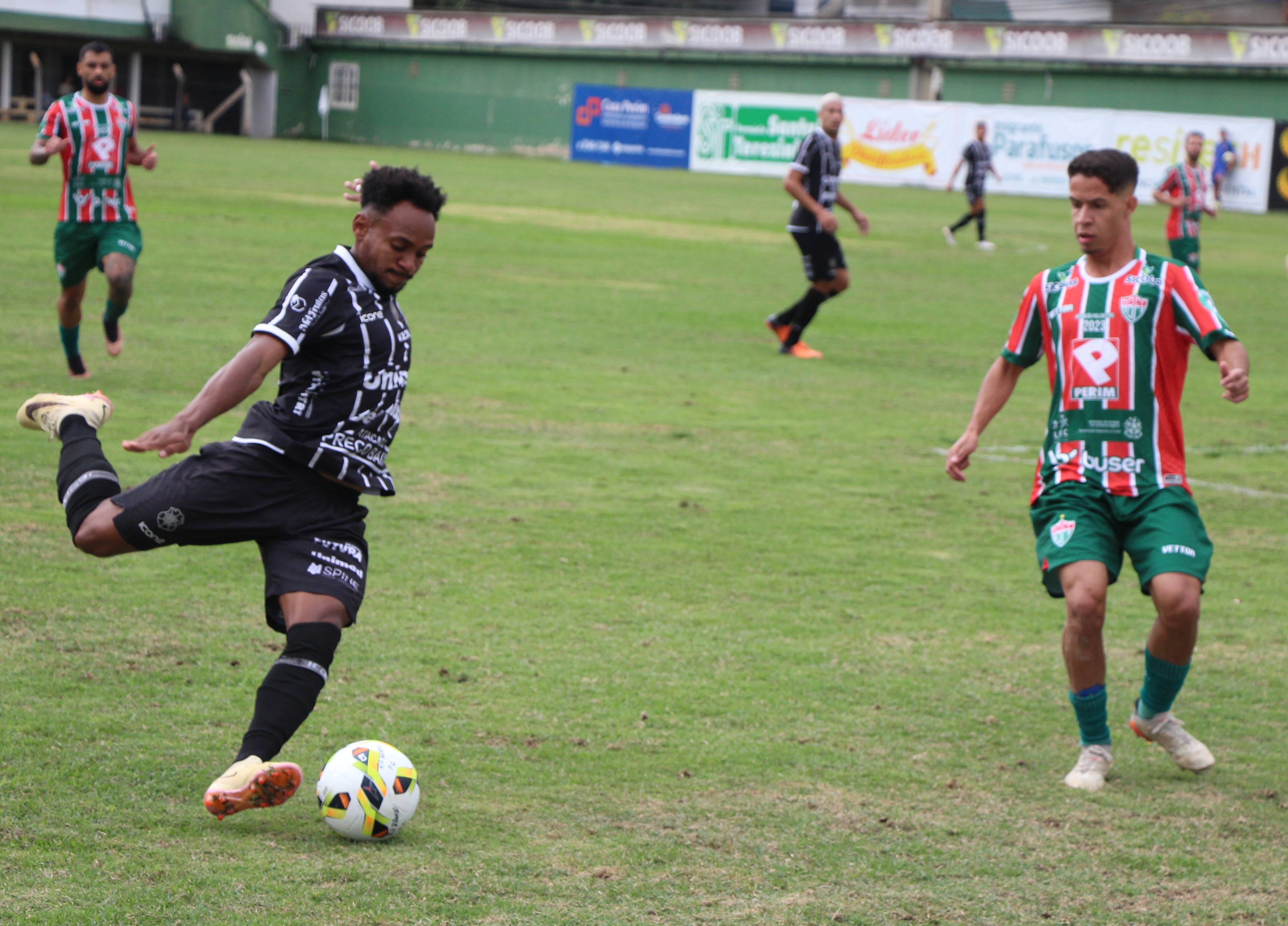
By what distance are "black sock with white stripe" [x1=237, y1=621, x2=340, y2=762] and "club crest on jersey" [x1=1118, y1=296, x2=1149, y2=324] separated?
9.20ft

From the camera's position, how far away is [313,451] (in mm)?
4383

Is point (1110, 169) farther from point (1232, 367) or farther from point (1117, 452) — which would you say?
point (1117, 452)

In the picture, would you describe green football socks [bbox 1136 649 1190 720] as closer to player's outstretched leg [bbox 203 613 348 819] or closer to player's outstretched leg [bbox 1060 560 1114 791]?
player's outstretched leg [bbox 1060 560 1114 791]

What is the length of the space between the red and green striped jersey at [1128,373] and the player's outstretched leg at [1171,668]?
361mm

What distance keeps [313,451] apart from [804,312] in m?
9.94

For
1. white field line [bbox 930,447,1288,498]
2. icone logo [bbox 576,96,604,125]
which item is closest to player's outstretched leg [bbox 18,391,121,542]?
white field line [bbox 930,447,1288,498]

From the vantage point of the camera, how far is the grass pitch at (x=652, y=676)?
394 cm

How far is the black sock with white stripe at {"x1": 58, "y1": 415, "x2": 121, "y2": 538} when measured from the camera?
4.58 m

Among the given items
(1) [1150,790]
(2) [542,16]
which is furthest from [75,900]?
(2) [542,16]

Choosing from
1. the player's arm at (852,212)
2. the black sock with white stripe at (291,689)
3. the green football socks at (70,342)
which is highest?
the player's arm at (852,212)

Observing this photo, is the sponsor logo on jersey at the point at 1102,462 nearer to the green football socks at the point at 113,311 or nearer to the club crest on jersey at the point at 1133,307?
the club crest on jersey at the point at 1133,307

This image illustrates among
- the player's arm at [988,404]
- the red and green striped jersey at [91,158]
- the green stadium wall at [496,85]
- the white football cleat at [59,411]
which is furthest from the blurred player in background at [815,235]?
the green stadium wall at [496,85]

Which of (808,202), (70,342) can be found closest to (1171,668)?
(70,342)

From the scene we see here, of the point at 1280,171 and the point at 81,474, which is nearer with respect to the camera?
the point at 81,474
